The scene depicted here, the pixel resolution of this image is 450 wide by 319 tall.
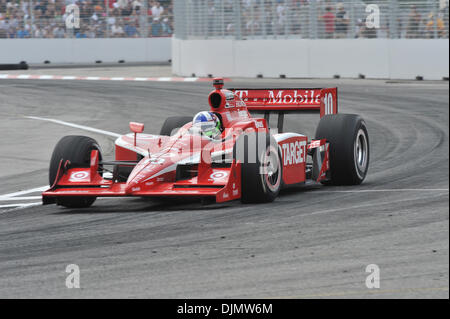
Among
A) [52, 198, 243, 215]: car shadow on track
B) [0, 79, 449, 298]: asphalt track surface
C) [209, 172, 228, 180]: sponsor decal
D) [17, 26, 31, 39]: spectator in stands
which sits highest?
[17, 26, 31, 39]: spectator in stands

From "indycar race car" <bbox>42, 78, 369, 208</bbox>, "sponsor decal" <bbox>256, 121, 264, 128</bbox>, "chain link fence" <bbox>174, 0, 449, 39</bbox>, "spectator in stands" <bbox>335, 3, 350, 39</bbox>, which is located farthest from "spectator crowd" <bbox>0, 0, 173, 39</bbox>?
"sponsor decal" <bbox>256, 121, 264, 128</bbox>

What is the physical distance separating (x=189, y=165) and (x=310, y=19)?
60.6 feet

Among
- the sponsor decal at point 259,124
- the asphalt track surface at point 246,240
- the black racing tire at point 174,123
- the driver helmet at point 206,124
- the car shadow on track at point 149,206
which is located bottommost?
the car shadow on track at point 149,206

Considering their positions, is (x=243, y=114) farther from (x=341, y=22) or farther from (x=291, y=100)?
(x=341, y=22)

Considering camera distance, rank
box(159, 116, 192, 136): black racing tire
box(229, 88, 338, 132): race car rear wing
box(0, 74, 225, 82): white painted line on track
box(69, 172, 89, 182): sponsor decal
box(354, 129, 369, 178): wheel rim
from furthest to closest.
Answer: box(0, 74, 225, 82): white painted line on track → box(229, 88, 338, 132): race car rear wing → box(159, 116, 192, 136): black racing tire → box(354, 129, 369, 178): wheel rim → box(69, 172, 89, 182): sponsor decal

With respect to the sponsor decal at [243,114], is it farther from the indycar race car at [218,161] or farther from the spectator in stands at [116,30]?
the spectator in stands at [116,30]

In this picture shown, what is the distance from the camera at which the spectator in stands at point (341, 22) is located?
2720 centimetres

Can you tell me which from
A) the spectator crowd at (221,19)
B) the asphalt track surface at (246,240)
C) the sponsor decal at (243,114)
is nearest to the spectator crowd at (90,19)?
the spectator crowd at (221,19)

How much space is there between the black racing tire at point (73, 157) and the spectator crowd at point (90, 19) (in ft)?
82.5

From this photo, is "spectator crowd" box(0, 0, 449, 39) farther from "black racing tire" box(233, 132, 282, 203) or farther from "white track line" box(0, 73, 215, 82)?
"black racing tire" box(233, 132, 282, 203)

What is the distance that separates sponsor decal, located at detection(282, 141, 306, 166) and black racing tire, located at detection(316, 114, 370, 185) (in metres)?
0.50

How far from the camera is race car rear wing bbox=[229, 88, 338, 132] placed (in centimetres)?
1234

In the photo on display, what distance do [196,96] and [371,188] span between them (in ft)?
41.1
